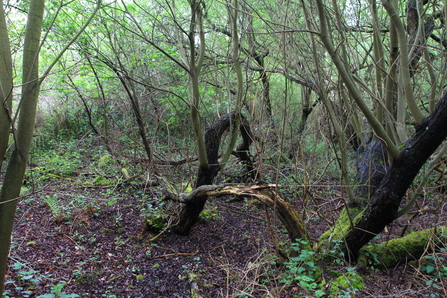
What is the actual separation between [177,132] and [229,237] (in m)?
4.16

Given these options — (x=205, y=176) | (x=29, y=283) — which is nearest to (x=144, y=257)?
(x=29, y=283)

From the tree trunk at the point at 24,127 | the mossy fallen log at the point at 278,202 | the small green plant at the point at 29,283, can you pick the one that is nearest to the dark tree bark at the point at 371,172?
the mossy fallen log at the point at 278,202

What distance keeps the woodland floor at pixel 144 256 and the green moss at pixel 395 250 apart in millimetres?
111

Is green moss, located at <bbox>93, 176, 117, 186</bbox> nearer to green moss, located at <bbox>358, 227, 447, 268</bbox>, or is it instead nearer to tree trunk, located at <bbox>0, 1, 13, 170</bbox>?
tree trunk, located at <bbox>0, 1, 13, 170</bbox>

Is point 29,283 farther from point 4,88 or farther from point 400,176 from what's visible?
point 400,176

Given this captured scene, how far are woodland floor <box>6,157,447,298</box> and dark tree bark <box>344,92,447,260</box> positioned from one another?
1.13 feet

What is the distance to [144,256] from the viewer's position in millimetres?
3893

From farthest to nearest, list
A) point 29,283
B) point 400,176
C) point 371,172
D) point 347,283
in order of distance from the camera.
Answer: point 371,172 < point 400,176 < point 29,283 < point 347,283

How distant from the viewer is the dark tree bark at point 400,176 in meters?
2.67

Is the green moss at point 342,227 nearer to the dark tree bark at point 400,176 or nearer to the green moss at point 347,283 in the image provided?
the dark tree bark at point 400,176

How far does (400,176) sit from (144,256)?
326 centimetres

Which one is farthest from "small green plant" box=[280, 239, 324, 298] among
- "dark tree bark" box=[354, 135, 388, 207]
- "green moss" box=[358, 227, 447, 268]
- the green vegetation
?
"dark tree bark" box=[354, 135, 388, 207]

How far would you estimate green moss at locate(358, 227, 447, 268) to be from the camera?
11.2 ft

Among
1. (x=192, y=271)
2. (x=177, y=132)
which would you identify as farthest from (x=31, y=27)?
(x=177, y=132)
